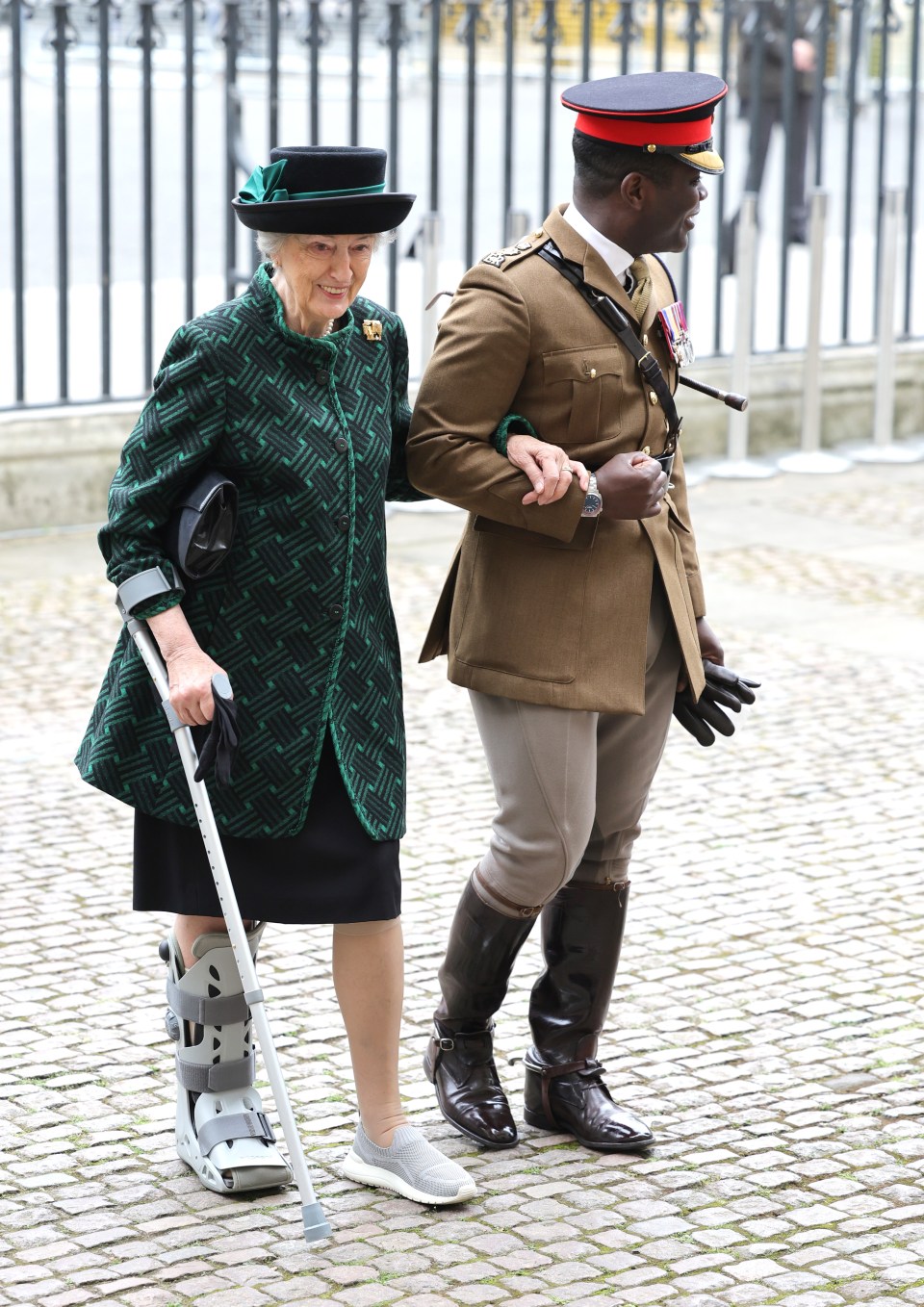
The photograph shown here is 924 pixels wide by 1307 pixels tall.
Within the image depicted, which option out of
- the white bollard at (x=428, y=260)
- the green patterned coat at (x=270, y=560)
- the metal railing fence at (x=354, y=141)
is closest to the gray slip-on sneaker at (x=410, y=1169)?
the green patterned coat at (x=270, y=560)

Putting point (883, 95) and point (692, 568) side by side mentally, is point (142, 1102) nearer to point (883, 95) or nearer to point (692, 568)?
point (692, 568)

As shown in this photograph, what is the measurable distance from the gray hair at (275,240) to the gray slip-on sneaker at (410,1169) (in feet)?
5.00

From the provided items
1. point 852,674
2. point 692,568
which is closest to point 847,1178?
point 692,568

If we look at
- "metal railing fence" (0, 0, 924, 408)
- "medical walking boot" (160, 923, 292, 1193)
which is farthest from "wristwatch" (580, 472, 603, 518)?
"metal railing fence" (0, 0, 924, 408)

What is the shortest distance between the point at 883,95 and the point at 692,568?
25.9ft

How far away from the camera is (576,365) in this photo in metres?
3.73

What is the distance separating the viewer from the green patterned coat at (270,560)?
359cm

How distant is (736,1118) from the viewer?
417 cm

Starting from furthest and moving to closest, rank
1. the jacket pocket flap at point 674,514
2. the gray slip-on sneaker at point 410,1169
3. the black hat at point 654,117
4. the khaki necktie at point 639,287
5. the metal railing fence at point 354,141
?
the metal railing fence at point 354,141 → the jacket pocket flap at point 674,514 → the khaki necktie at point 639,287 → the gray slip-on sneaker at point 410,1169 → the black hat at point 654,117

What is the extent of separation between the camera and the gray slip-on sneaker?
3754 mm

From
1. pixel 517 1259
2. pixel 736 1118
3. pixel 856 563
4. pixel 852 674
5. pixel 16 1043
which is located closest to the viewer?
pixel 517 1259

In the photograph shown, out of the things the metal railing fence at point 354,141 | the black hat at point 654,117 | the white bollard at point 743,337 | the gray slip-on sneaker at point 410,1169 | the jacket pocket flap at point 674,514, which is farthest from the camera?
the white bollard at point 743,337

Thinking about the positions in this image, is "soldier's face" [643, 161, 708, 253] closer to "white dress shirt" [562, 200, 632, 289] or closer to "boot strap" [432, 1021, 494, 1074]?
"white dress shirt" [562, 200, 632, 289]

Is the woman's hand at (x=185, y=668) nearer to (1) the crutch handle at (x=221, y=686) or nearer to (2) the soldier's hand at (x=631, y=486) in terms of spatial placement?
(1) the crutch handle at (x=221, y=686)
